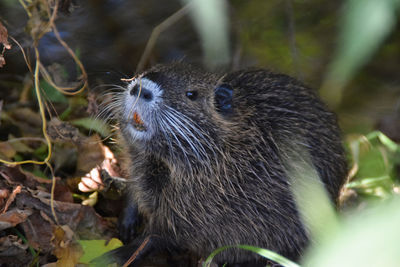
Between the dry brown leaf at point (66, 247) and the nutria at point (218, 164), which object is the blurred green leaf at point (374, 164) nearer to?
the nutria at point (218, 164)

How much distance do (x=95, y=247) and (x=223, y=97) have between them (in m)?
1.23

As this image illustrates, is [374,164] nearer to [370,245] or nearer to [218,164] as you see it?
[218,164]

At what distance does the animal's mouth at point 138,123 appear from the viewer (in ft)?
8.30

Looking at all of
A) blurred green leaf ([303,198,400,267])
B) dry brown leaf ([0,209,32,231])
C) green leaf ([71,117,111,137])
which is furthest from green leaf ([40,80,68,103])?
blurred green leaf ([303,198,400,267])

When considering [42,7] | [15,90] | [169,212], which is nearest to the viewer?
[42,7]

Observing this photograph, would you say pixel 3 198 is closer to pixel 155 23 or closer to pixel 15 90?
pixel 15 90

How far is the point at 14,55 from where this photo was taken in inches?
135

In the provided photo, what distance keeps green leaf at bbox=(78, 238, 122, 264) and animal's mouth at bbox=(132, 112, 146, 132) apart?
79cm

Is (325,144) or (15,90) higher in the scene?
(325,144)

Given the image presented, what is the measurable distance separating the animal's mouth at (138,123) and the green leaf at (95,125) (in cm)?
83

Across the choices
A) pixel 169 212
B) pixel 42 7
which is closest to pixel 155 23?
pixel 42 7

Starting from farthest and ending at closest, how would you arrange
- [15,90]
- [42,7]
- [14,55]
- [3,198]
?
[15,90]
[14,55]
[3,198]
[42,7]

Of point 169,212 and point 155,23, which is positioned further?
point 155,23

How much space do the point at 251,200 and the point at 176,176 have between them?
19.4 inches
